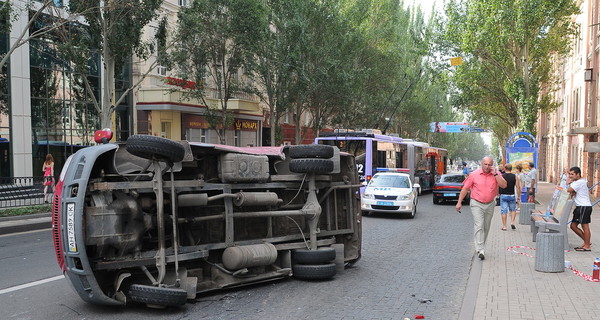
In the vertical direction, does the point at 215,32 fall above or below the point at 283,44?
below

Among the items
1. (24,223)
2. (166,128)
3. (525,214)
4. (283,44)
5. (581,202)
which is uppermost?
(283,44)

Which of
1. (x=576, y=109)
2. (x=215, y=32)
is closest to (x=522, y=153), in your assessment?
(x=576, y=109)

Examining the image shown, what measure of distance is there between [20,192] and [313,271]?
1198cm

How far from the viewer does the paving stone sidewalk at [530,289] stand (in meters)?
5.93

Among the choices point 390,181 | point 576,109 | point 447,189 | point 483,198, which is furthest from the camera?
point 576,109

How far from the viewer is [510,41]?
1097 inches

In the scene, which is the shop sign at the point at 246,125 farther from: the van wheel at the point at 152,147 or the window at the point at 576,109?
the van wheel at the point at 152,147

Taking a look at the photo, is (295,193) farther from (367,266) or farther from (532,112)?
(532,112)

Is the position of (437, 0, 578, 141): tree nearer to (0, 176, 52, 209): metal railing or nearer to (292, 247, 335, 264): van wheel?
(0, 176, 52, 209): metal railing

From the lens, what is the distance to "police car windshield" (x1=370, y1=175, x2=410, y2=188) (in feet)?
56.0

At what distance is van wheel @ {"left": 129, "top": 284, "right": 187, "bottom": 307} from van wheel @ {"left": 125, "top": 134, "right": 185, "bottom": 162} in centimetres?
142

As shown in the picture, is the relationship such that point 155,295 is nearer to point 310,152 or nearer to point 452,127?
point 310,152

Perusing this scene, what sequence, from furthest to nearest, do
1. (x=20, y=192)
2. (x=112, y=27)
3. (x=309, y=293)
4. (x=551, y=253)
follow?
(x=112, y=27) → (x=20, y=192) → (x=551, y=253) → (x=309, y=293)

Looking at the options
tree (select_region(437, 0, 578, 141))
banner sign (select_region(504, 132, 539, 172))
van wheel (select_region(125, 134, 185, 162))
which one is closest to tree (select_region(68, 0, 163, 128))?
van wheel (select_region(125, 134, 185, 162))
